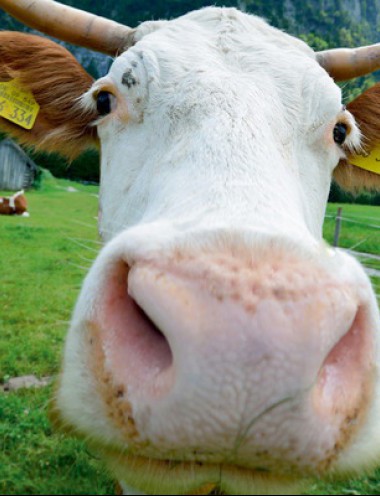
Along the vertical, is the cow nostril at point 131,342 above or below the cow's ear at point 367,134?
below

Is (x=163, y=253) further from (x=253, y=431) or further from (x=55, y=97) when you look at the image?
(x=55, y=97)

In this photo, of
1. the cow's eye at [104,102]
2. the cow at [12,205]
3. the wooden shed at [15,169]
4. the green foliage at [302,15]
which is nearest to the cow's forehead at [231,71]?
the cow's eye at [104,102]

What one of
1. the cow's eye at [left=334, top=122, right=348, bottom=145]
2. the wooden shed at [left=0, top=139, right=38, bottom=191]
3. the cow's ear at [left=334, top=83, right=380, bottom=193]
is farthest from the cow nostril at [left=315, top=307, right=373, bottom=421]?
the wooden shed at [left=0, top=139, right=38, bottom=191]

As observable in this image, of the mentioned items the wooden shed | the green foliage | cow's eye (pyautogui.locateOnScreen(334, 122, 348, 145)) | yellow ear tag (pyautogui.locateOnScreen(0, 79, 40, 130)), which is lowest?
the wooden shed

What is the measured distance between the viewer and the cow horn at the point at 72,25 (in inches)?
139

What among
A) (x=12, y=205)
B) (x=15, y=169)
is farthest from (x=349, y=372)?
(x=15, y=169)

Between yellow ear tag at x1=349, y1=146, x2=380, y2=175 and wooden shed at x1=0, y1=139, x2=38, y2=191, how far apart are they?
3675 cm

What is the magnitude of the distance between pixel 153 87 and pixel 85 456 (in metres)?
2.73

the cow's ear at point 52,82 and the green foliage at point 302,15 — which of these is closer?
A: the cow's ear at point 52,82

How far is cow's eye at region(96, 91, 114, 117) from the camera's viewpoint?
2.90 meters

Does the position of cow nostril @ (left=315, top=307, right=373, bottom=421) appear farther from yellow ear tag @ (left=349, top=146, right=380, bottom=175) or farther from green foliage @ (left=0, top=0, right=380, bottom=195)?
green foliage @ (left=0, top=0, right=380, bottom=195)

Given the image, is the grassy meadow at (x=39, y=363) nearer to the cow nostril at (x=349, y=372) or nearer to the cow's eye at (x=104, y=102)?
the cow's eye at (x=104, y=102)

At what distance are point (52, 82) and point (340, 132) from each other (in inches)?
80.6

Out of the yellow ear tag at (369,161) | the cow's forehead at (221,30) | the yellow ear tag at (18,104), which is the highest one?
the cow's forehead at (221,30)
